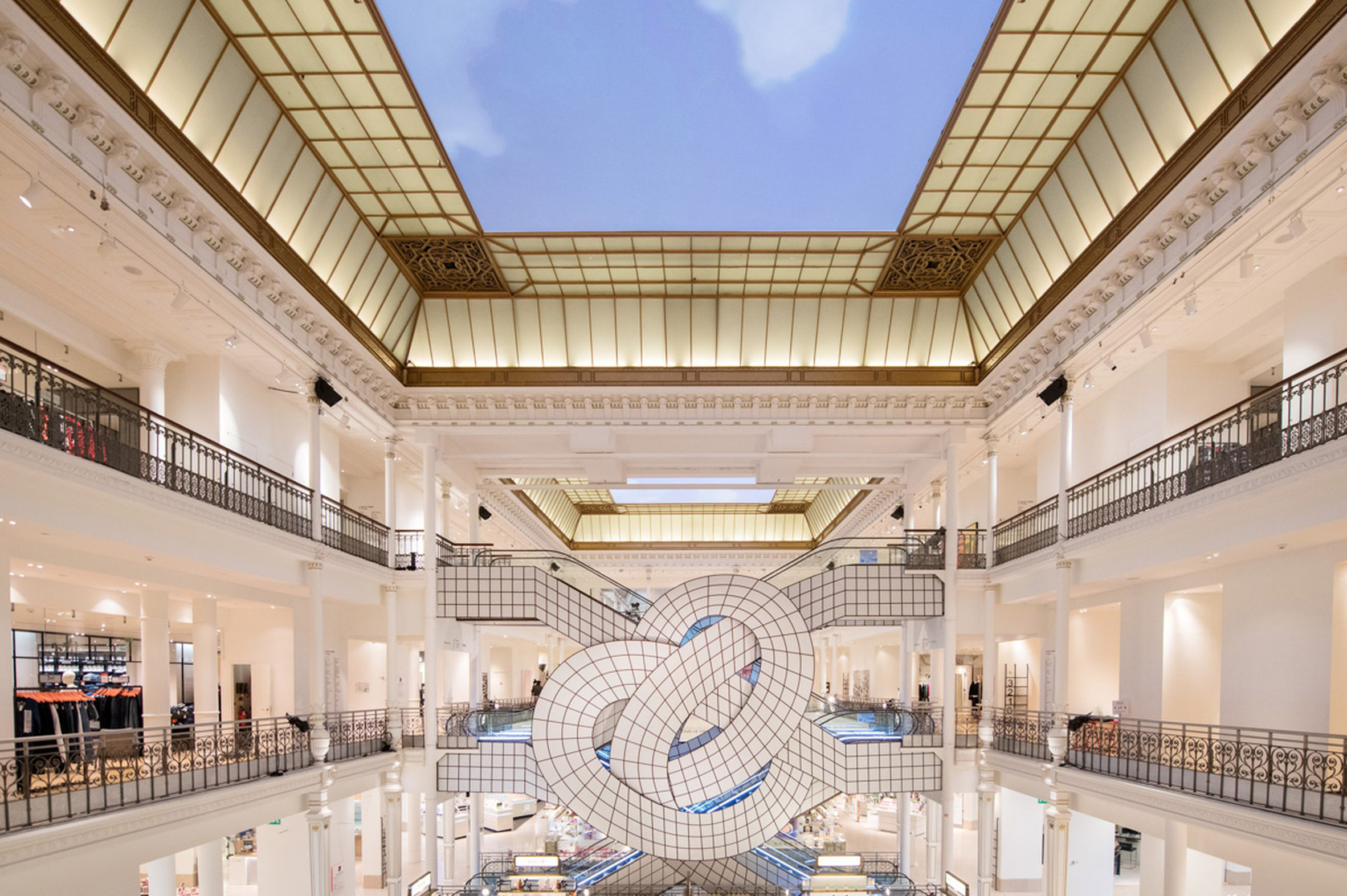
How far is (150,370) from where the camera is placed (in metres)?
16.0

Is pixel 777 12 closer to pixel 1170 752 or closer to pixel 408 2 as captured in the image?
pixel 408 2

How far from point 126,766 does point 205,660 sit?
17.7 ft

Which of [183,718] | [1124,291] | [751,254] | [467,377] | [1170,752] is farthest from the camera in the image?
[183,718]

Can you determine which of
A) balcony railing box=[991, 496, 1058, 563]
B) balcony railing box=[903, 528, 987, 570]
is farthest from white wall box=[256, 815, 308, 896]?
balcony railing box=[991, 496, 1058, 563]

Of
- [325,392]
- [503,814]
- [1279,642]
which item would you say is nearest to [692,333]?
[325,392]

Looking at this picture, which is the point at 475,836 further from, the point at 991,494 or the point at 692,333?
the point at 991,494

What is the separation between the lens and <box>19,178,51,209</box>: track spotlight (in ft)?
33.7

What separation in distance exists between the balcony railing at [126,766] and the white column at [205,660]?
1.72 meters

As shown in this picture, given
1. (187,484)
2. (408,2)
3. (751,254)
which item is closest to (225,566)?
(187,484)

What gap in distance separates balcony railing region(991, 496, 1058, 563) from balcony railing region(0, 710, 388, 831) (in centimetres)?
1449

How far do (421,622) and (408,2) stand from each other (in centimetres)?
1497

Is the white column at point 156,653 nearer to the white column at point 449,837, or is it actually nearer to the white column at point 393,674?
A: the white column at point 393,674

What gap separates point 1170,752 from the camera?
13602mm

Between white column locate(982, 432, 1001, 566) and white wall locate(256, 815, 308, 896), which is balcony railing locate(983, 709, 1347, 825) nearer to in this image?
white column locate(982, 432, 1001, 566)
